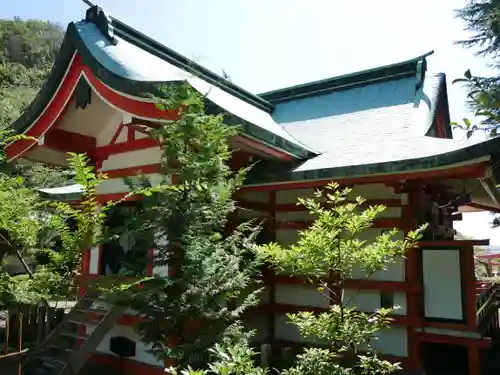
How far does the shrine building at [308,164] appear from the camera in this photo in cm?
466

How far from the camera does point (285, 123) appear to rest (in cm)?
822

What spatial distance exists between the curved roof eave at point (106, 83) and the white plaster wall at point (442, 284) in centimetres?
199

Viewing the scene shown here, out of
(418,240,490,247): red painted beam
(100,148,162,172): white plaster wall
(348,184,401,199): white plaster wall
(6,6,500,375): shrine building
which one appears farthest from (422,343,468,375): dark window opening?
(100,148,162,172): white plaster wall

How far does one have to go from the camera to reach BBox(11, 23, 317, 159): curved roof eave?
15.7 ft

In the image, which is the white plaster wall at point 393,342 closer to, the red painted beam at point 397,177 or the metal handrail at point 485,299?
the metal handrail at point 485,299

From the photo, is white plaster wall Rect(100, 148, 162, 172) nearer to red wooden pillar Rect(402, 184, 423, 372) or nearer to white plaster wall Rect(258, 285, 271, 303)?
white plaster wall Rect(258, 285, 271, 303)

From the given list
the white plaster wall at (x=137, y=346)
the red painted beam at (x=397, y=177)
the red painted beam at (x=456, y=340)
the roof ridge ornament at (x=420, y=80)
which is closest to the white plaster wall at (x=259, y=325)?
the white plaster wall at (x=137, y=346)

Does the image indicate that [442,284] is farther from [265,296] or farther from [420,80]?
[420,80]

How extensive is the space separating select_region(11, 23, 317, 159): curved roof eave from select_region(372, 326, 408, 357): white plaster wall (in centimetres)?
240

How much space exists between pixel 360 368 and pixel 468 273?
6.75 ft

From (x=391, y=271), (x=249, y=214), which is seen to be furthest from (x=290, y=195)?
(x=391, y=271)

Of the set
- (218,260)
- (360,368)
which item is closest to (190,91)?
(218,260)

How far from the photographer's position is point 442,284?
4801mm

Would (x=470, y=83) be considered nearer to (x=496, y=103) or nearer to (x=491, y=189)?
(x=496, y=103)
